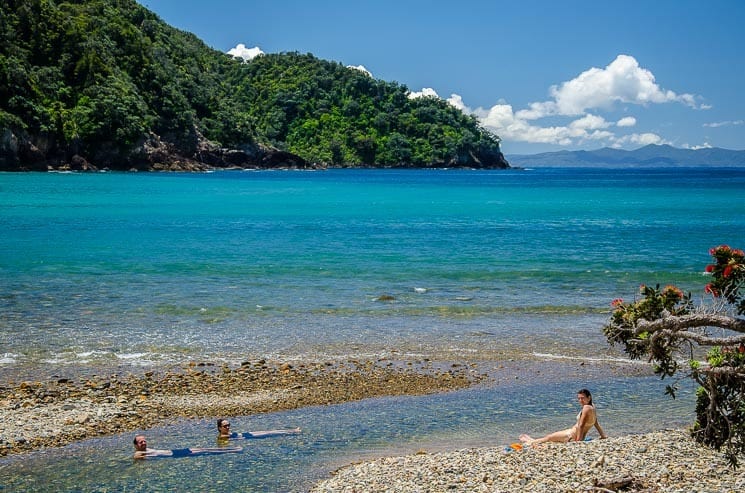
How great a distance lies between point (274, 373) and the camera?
57.9ft

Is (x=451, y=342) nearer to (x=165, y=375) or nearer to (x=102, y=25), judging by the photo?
(x=165, y=375)

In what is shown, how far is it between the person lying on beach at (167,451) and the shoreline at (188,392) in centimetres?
147

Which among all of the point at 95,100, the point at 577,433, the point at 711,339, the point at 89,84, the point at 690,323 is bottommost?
the point at 577,433

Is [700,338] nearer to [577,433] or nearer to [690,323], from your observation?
[690,323]

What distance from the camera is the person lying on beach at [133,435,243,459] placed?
12.2 meters

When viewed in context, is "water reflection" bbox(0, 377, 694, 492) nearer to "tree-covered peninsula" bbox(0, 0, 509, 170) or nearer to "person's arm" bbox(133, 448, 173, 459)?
"person's arm" bbox(133, 448, 173, 459)

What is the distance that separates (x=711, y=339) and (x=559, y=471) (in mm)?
3635

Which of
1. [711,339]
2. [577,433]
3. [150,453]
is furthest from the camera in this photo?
[577,433]

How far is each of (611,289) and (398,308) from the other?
10036 millimetres

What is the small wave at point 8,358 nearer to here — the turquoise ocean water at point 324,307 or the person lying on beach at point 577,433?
the turquoise ocean water at point 324,307

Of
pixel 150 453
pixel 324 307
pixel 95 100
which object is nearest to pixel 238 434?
pixel 150 453

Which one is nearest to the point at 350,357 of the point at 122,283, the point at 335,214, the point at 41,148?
the point at 122,283

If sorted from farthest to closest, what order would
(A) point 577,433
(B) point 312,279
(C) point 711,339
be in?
(B) point 312,279 → (A) point 577,433 → (C) point 711,339

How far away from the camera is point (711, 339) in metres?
8.24
